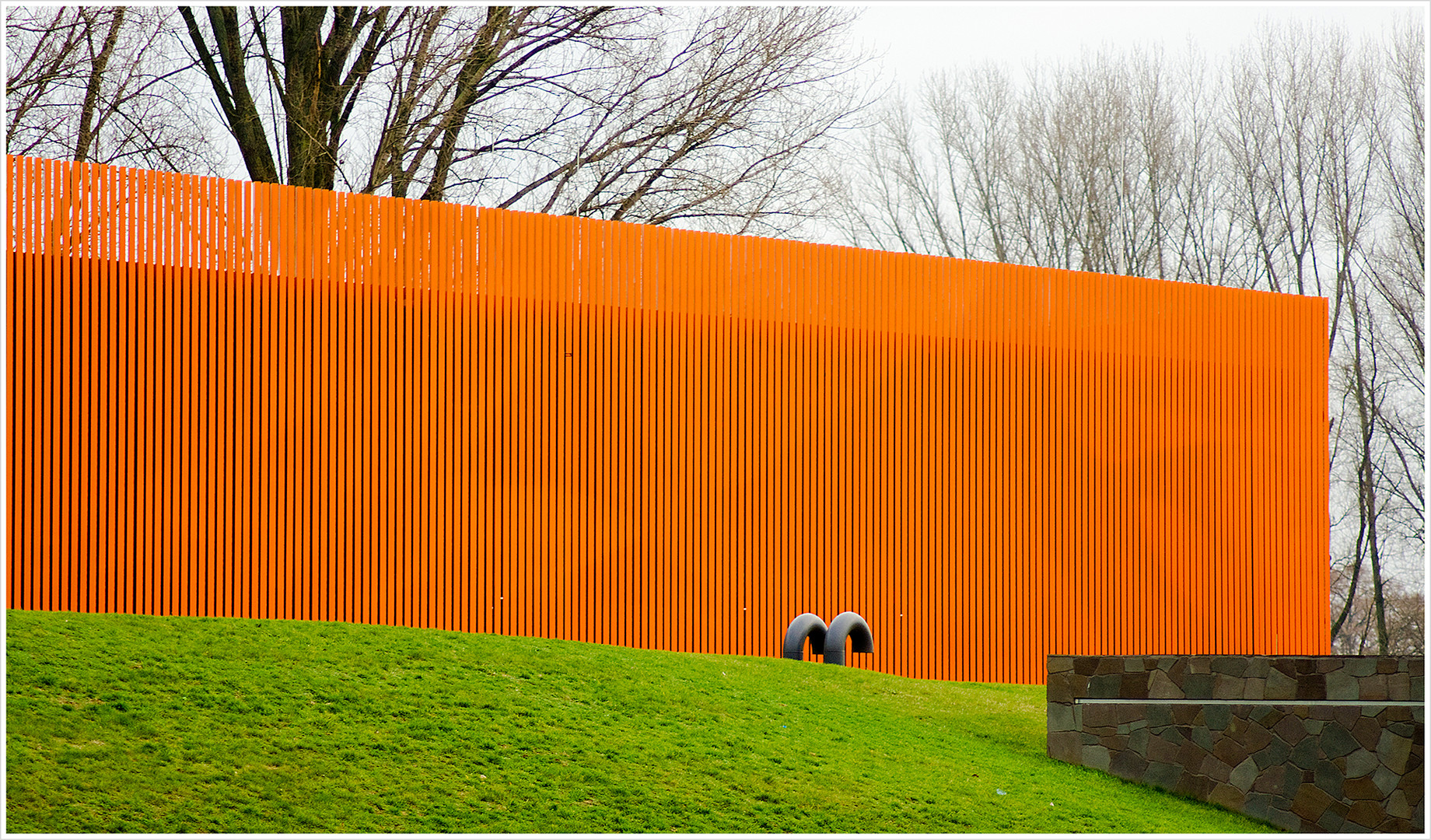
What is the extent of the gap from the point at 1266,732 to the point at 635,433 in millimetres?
5258

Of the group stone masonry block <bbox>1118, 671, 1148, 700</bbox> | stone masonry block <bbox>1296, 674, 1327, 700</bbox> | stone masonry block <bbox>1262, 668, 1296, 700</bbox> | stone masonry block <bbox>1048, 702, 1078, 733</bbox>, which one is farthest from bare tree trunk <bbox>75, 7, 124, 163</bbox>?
stone masonry block <bbox>1296, 674, 1327, 700</bbox>

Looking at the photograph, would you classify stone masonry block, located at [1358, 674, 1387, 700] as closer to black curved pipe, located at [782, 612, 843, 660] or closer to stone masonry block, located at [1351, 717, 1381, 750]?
stone masonry block, located at [1351, 717, 1381, 750]

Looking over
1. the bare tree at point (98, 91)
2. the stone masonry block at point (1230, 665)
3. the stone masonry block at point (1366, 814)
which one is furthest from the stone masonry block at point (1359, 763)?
the bare tree at point (98, 91)

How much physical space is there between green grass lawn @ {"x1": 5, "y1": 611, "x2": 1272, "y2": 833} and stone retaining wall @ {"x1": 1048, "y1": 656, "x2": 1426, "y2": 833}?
216mm

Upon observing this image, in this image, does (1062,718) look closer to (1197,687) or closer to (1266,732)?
(1197,687)

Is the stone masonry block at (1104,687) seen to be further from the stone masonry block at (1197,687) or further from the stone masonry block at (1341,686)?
the stone masonry block at (1341,686)

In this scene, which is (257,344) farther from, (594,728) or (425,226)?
(594,728)

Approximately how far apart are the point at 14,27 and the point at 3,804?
434 inches

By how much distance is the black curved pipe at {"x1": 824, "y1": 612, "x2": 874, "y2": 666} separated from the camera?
10.3 m

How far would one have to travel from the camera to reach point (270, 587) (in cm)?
973

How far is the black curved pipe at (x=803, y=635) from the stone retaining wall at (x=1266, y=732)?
2.40 m

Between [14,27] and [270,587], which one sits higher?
[14,27]

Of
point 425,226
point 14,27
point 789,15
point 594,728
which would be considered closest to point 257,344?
point 425,226

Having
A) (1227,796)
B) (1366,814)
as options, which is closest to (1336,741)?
(1366,814)
